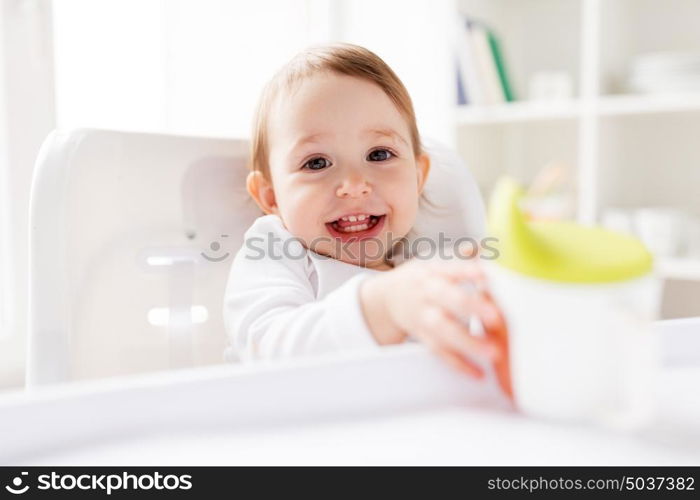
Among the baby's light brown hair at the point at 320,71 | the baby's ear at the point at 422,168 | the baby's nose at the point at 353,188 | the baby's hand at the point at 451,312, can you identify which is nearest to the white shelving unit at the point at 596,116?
the baby's ear at the point at 422,168

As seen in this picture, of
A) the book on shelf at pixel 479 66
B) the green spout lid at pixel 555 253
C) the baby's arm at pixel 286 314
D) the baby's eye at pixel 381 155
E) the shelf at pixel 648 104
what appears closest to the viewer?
the green spout lid at pixel 555 253

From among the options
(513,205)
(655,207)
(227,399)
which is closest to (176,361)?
(227,399)

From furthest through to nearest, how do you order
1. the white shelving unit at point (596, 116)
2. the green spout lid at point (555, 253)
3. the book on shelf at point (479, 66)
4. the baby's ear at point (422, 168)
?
the book on shelf at point (479, 66)
the white shelving unit at point (596, 116)
the baby's ear at point (422, 168)
the green spout lid at point (555, 253)

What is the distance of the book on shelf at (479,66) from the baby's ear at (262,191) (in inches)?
56.7

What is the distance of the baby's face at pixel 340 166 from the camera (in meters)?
0.84

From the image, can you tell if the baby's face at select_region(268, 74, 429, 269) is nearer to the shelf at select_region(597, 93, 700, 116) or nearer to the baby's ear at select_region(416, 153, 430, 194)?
the baby's ear at select_region(416, 153, 430, 194)

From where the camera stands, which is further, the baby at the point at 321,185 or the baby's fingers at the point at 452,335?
the baby at the point at 321,185

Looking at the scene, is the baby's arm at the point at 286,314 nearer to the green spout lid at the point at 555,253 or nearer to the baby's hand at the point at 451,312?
the baby's hand at the point at 451,312

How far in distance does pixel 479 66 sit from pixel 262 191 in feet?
4.81

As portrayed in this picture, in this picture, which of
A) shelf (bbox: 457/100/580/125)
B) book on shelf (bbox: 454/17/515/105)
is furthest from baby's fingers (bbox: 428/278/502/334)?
book on shelf (bbox: 454/17/515/105)

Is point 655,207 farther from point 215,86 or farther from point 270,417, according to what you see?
point 270,417

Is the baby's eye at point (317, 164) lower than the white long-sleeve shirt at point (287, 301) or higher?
higher

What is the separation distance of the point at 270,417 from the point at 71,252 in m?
0.51
